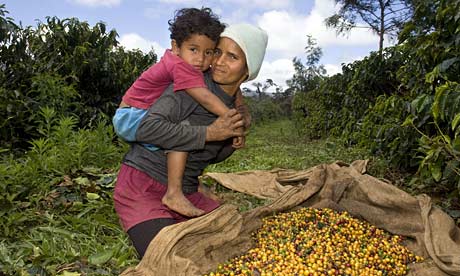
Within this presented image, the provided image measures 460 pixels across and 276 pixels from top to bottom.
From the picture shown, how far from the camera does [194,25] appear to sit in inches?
87.7

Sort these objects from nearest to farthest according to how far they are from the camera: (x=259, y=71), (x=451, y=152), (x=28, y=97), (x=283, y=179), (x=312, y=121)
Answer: (x=259, y=71)
(x=451, y=152)
(x=283, y=179)
(x=28, y=97)
(x=312, y=121)

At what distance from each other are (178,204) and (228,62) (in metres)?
0.71

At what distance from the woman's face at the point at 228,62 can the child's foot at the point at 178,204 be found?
600mm

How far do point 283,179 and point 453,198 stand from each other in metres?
1.29

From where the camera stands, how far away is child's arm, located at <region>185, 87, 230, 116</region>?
2.28m

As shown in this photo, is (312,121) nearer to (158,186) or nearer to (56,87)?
(56,87)

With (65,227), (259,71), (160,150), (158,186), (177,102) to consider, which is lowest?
(65,227)

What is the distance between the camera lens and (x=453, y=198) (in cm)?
355

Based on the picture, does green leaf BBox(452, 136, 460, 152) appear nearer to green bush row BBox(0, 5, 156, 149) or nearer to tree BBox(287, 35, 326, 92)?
green bush row BBox(0, 5, 156, 149)

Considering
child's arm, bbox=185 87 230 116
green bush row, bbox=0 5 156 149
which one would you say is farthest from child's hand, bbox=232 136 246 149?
green bush row, bbox=0 5 156 149

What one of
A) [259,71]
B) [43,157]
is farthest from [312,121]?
[259,71]

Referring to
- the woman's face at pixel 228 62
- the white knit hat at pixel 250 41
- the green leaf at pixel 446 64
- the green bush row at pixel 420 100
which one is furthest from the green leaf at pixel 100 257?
the green leaf at pixel 446 64

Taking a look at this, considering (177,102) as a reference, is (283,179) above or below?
below

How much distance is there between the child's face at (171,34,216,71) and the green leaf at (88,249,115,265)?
41.8 inches
